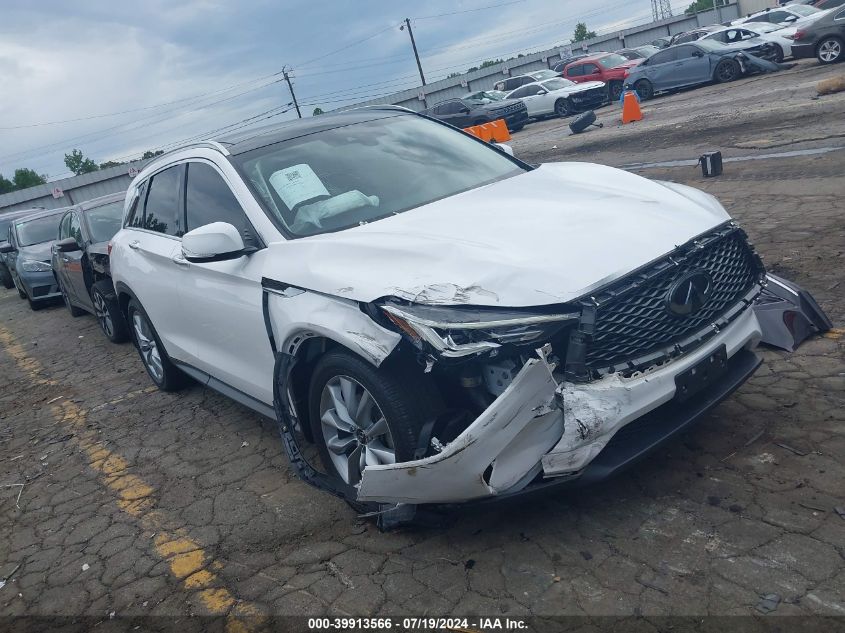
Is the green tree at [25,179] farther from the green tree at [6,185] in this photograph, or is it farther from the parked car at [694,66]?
the parked car at [694,66]

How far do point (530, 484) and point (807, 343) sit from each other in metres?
2.51

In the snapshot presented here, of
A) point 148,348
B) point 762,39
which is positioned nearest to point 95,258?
point 148,348

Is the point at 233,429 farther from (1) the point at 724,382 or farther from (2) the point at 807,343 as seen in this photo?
(2) the point at 807,343

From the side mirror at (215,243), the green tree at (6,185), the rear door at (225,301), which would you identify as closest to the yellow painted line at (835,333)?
the rear door at (225,301)

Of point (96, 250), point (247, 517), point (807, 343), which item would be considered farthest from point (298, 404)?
point (96, 250)

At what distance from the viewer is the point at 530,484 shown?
3.00m

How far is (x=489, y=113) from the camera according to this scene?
26.9 meters

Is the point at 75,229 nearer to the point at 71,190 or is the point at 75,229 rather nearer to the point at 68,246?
the point at 68,246

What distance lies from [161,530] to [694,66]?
22.2 m

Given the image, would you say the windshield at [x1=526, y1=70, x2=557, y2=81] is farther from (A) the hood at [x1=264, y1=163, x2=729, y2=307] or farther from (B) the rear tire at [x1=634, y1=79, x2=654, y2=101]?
(A) the hood at [x1=264, y1=163, x2=729, y2=307]

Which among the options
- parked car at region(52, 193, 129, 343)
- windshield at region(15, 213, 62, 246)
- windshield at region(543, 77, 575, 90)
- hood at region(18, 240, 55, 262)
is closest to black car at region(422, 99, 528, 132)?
windshield at region(543, 77, 575, 90)

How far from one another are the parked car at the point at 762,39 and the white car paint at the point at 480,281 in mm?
20148

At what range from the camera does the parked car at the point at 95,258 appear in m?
8.32

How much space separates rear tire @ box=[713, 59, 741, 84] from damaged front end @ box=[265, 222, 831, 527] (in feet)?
68.2
